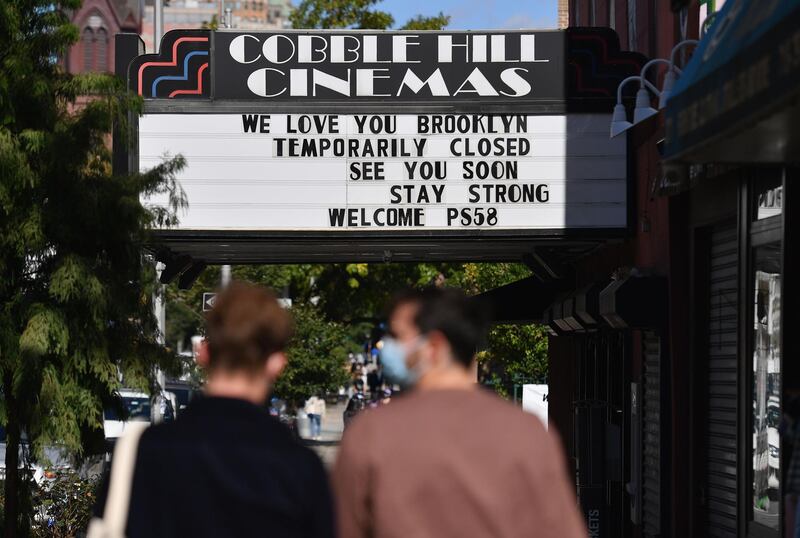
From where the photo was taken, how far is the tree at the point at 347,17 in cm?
3591

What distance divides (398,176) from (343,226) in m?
0.74

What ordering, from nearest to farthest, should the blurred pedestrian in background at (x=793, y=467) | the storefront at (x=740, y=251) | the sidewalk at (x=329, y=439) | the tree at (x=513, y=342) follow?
the storefront at (x=740, y=251) → the blurred pedestrian in background at (x=793, y=467) → the tree at (x=513, y=342) → the sidewalk at (x=329, y=439)

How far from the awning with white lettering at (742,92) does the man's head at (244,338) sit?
10.8ft

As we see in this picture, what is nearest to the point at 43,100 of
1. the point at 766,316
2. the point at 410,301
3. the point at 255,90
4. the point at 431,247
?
the point at 255,90

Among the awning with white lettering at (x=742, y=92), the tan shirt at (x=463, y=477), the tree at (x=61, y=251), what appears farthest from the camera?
the tree at (x=61, y=251)

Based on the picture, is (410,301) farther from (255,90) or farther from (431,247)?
(431,247)

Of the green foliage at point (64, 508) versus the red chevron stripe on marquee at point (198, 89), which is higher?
the red chevron stripe on marquee at point (198, 89)

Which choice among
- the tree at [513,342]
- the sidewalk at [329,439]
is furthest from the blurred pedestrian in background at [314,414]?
the tree at [513,342]

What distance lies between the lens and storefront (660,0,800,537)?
7457 millimetres

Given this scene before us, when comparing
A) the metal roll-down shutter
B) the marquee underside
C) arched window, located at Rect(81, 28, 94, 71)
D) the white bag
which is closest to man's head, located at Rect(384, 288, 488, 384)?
the white bag

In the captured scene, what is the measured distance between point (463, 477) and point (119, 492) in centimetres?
92

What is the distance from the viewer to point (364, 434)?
4168mm

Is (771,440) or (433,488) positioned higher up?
(433,488)

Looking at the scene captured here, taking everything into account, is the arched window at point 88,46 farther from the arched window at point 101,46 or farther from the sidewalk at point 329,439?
the sidewalk at point 329,439
